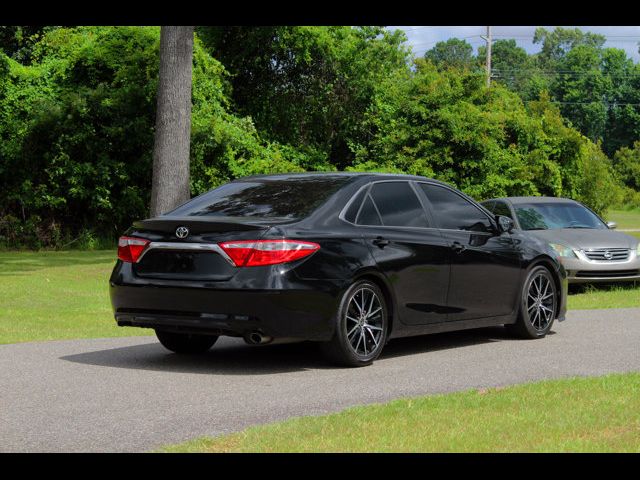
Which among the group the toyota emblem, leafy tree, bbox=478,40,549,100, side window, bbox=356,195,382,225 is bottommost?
the toyota emblem

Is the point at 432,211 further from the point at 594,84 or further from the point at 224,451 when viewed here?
the point at 594,84

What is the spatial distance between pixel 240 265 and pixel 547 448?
3.39m

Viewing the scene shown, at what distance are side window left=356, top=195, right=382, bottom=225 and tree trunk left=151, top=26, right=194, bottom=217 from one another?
994 cm

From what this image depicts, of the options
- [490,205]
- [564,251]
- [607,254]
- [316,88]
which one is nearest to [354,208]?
[564,251]

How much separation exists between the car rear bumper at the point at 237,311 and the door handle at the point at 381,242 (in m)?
0.78

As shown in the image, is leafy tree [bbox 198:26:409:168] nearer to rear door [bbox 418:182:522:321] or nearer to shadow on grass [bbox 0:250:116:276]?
shadow on grass [bbox 0:250:116:276]

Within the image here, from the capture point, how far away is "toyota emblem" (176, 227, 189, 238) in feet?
29.1

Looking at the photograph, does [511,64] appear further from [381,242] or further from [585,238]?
[381,242]

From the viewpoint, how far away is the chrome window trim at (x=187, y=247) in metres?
8.67

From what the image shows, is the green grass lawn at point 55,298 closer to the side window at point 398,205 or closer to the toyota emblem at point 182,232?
the toyota emblem at point 182,232

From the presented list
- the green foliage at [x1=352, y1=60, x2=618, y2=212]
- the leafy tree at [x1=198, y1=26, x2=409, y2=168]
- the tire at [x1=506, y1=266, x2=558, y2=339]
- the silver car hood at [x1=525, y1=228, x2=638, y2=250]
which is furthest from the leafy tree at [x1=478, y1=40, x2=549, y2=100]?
the tire at [x1=506, y1=266, x2=558, y2=339]
